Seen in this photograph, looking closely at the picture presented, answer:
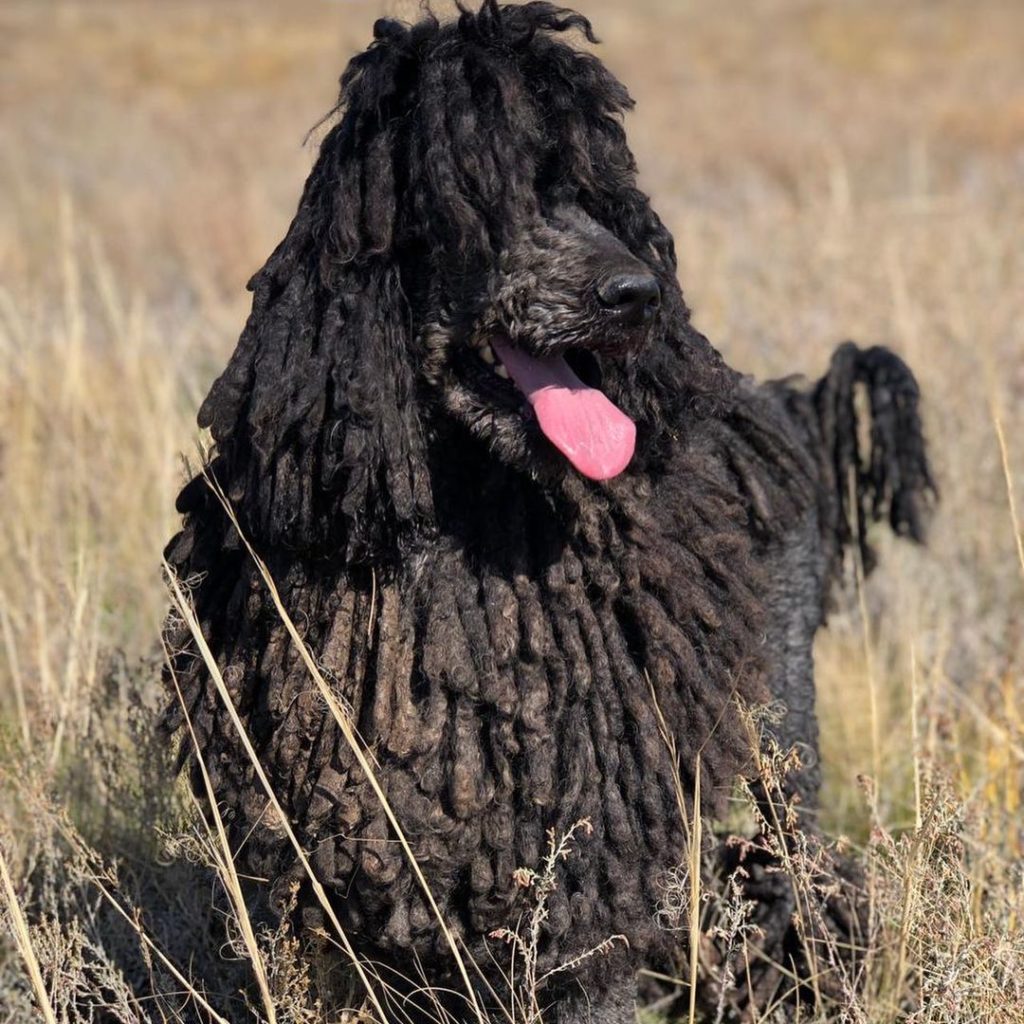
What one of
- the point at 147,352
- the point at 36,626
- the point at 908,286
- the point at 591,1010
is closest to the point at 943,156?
the point at 908,286

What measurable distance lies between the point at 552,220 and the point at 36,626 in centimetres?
265

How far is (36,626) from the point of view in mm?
4609

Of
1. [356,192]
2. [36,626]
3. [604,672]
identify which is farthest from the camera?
[36,626]

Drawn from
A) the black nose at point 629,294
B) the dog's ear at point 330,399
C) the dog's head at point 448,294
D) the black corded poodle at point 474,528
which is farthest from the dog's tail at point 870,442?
the dog's ear at point 330,399

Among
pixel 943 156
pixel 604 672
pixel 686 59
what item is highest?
pixel 686 59

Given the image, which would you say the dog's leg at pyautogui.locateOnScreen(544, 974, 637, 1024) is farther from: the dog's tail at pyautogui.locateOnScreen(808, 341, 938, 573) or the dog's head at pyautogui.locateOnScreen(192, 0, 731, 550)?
the dog's tail at pyautogui.locateOnScreen(808, 341, 938, 573)

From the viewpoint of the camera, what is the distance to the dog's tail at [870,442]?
407 cm

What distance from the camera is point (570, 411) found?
8.56ft

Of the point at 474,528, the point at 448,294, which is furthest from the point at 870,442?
the point at 448,294

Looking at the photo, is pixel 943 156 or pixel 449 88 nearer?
pixel 449 88

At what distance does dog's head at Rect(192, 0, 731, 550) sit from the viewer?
8.50 ft

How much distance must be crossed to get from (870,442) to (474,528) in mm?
1753

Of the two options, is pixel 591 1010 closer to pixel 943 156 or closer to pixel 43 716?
pixel 43 716

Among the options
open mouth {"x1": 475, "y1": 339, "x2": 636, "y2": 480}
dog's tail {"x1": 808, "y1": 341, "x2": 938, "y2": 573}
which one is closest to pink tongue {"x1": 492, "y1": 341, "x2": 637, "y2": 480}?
open mouth {"x1": 475, "y1": 339, "x2": 636, "y2": 480}
